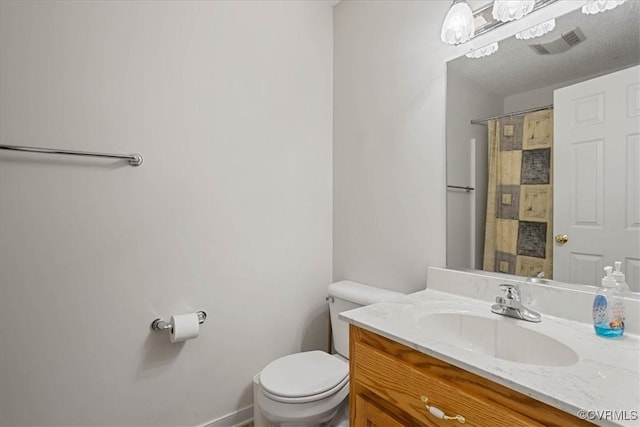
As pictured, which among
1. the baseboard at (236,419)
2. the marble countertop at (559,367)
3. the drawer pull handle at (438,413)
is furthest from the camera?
the baseboard at (236,419)

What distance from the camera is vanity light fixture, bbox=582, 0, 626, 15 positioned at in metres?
0.96

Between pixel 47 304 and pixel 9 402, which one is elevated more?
pixel 47 304

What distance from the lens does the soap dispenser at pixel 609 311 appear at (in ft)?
2.84

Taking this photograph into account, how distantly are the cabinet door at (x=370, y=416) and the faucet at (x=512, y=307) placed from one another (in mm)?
488

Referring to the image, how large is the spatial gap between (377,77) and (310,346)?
1.54 meters

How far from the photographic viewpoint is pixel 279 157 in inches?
68.6

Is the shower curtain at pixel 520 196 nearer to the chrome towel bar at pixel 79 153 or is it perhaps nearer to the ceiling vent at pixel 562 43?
the ceiling vent at pixel 562 43

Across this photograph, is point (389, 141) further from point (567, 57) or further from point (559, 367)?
point (559, 367)

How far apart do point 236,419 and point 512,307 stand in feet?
4.55

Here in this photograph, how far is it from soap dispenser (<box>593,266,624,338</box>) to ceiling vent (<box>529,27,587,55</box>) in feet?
2.41

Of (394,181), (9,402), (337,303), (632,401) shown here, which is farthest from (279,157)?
(632,401)

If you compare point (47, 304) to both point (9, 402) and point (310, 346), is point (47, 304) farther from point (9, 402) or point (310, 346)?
point (310, 346)

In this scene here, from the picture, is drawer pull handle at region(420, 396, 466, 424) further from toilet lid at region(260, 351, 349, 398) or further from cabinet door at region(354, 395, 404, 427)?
toilet lid at region(260, 351, 349, 398)

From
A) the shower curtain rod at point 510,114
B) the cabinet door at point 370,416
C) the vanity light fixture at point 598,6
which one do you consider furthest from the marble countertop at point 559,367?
the vanity light fixture at point 598,6
